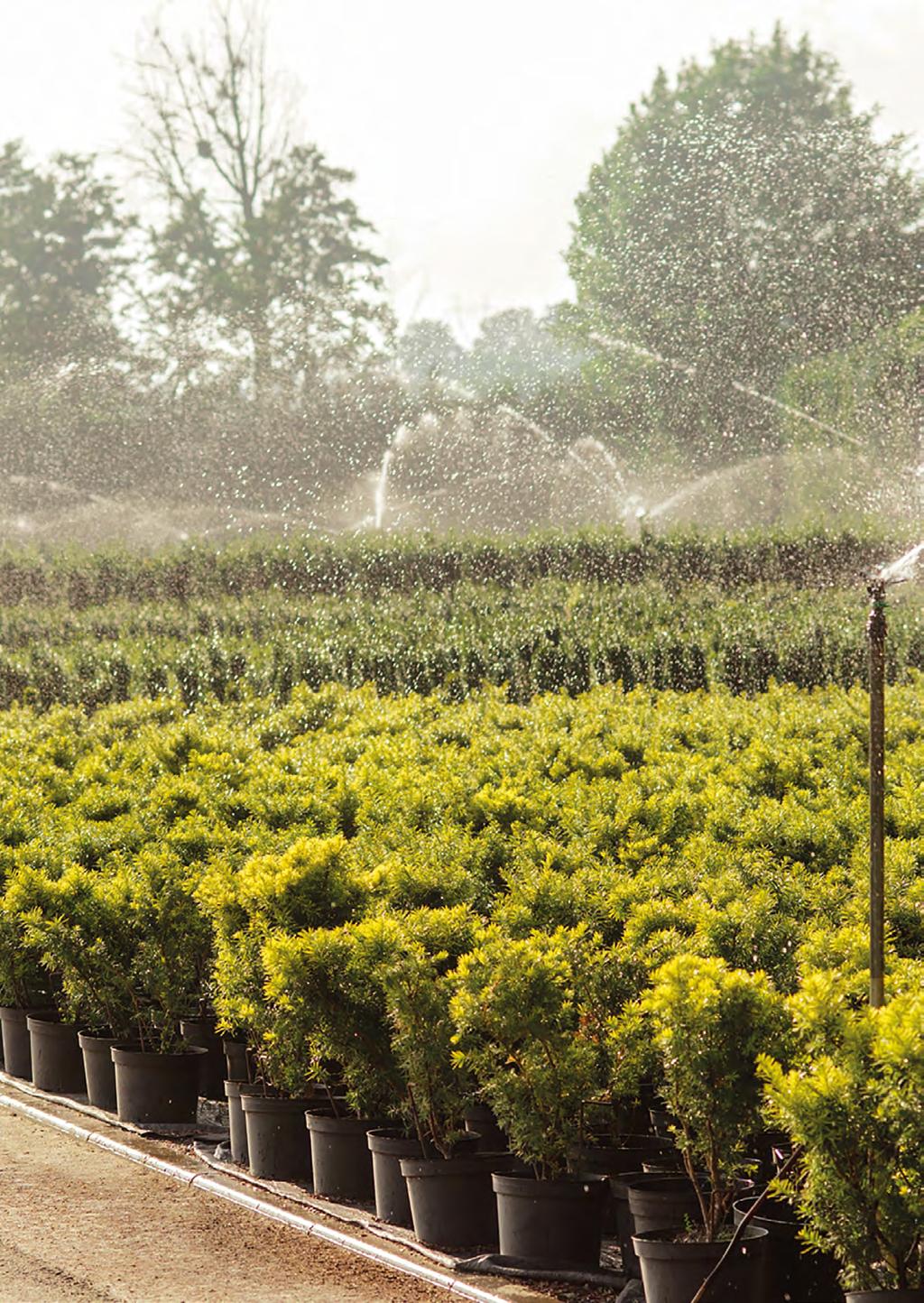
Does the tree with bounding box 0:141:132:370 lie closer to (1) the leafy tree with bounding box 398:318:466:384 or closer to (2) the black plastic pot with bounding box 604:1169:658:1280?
(1) the leafy tree with bounding box 398:318:466:384

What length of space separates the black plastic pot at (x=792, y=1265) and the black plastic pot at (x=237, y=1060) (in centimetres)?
221

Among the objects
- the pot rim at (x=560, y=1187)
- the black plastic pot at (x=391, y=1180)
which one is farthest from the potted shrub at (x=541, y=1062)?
the black plastic pot at (x=391, y=1180)

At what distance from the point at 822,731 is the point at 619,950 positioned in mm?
4962

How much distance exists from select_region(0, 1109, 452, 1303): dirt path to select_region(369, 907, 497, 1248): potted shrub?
0.23 m

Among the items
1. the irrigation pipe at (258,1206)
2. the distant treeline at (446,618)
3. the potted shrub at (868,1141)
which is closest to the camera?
the potted shrub at (868,1141)

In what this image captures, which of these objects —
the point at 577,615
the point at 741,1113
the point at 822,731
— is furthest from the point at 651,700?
the point at 741,1113

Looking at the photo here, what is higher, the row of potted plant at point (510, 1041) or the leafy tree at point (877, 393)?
the leafy tree at point (877, 393)

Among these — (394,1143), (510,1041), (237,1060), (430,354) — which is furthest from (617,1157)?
(430,354)

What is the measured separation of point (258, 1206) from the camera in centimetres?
475

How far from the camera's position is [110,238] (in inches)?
1430

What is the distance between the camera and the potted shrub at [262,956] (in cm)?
488

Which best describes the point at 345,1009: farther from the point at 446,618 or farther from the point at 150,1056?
the point at 446,618

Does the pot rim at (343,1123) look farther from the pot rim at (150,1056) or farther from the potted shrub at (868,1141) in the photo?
the potted shrub at (868,1141)

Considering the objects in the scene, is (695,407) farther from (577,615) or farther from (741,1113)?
(741,1113)
